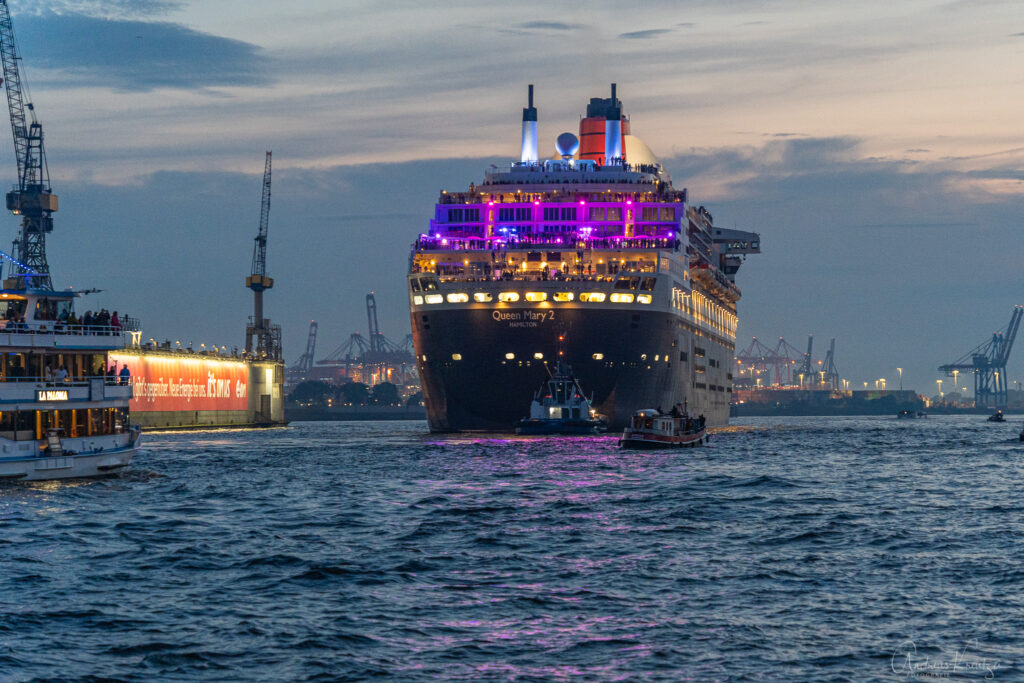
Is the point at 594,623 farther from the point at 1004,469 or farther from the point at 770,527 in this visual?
the point at 1004,469

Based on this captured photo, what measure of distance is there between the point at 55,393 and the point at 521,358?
4888 centimetres

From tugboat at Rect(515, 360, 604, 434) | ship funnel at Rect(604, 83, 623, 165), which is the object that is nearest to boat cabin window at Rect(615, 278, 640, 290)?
tugboat at Rect(515, 360, 604, 434)

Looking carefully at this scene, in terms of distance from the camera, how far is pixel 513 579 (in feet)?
110

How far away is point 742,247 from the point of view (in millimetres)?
188125

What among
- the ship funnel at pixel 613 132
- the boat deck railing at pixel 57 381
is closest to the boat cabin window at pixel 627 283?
the boat deck railing at pixel 57 381

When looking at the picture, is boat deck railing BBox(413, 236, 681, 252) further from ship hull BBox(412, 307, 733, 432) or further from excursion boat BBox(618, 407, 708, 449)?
excursion boat BBox(618, 407, 708, 449)

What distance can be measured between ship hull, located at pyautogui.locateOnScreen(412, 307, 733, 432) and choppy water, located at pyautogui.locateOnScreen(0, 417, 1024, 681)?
123ft

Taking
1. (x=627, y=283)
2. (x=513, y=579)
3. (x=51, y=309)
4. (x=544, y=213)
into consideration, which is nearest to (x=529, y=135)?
(x=544, y=213)

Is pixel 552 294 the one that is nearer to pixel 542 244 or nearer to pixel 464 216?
pixel 542 244

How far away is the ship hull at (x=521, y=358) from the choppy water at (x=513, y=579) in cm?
3734

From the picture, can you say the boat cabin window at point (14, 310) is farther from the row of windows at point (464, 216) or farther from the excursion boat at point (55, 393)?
the row of windows at point (464, 216)

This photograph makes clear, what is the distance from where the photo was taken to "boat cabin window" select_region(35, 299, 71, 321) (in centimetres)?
5766

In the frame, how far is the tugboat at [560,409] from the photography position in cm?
9850

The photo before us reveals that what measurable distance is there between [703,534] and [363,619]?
653 inches
